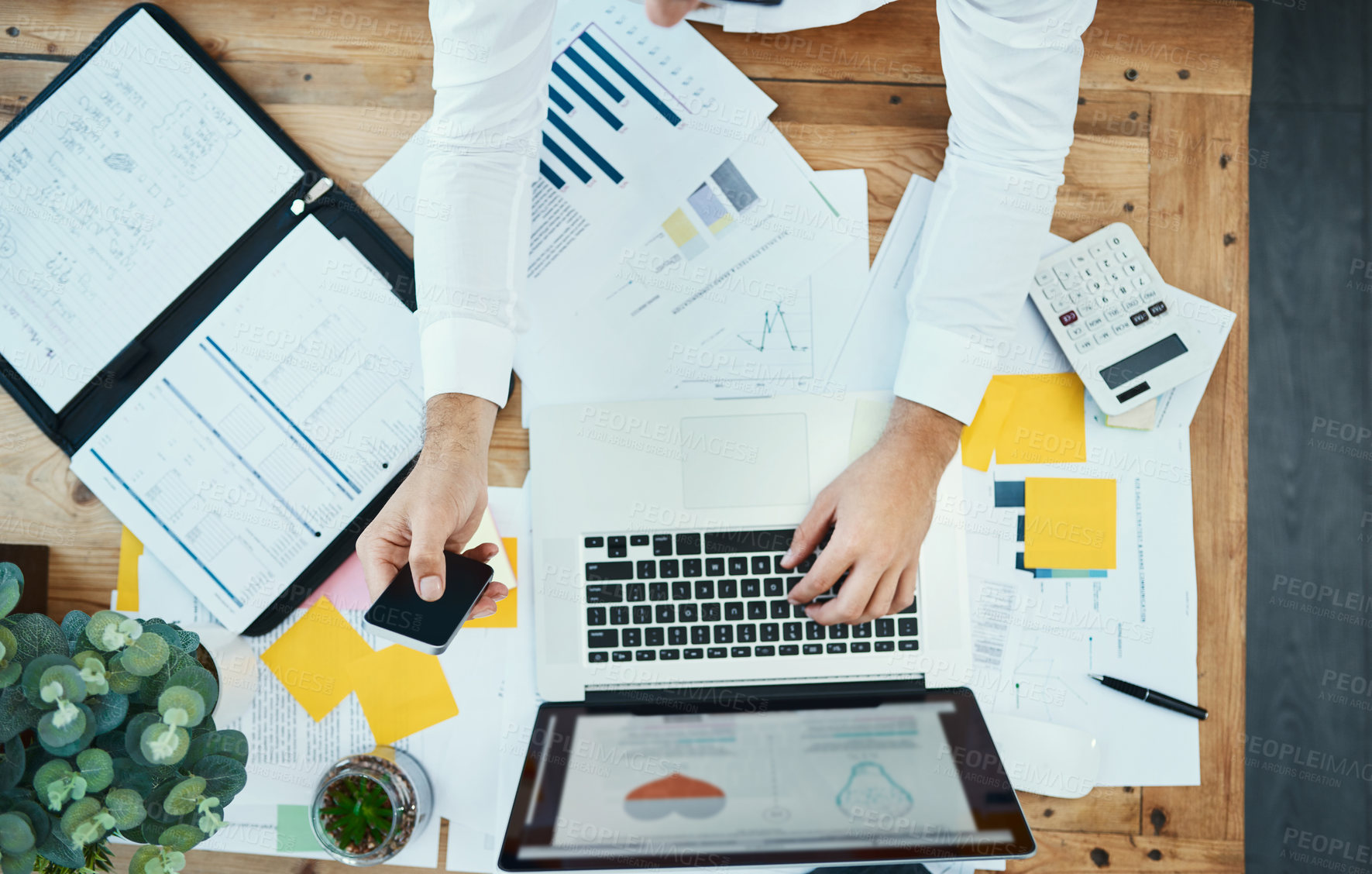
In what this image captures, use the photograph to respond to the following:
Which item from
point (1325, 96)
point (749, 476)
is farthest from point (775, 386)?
point (1325, 96)

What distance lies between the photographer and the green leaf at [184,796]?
2.14ft

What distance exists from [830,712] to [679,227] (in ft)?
1.87

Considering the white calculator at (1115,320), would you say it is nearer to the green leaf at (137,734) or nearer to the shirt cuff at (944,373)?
the shirt cuff at (944,373)

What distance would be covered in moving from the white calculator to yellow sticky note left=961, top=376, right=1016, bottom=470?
0.28 ft

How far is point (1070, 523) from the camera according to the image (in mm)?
910

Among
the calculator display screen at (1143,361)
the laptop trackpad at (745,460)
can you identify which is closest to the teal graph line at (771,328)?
the laptop trackpad at (745,460)

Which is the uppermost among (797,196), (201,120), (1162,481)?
(201,120)

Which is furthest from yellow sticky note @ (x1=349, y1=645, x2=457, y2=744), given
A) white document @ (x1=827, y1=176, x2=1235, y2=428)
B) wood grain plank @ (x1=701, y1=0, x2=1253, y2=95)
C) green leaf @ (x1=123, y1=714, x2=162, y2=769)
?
wood grain plank @ (x1=701, y1=0, x2=1253, y2=95)

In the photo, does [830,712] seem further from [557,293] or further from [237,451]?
[237,451]

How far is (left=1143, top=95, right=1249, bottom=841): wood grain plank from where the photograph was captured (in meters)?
0.90

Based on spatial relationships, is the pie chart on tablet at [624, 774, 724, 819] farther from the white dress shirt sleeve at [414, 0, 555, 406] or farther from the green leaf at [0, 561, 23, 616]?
the green leaf at [0, 561, 23, 616]

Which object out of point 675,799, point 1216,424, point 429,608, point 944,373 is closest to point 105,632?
point 429,608

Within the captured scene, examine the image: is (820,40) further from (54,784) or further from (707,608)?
(54,784)

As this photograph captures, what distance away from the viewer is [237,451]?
936 mm
